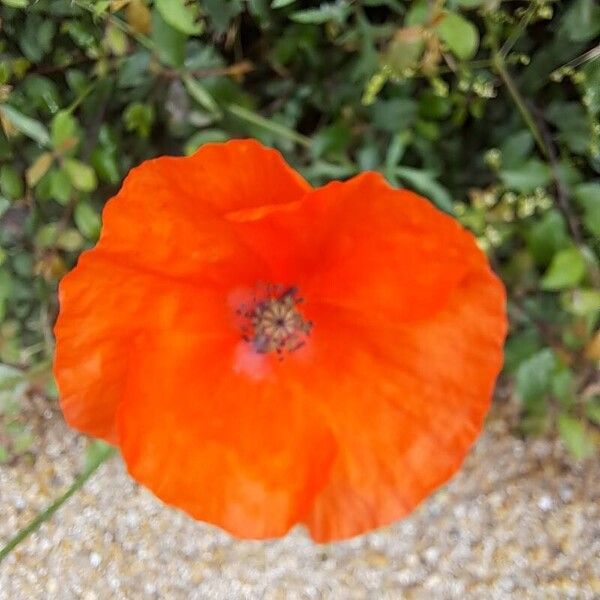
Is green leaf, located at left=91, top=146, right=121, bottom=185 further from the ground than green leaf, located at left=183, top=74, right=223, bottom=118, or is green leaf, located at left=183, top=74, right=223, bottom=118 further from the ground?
green leaf, located at left=183, top=74, right=223, bottom=118

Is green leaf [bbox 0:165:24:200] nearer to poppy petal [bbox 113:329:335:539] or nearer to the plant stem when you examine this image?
poppy petal [bbox 113:329:335:539]

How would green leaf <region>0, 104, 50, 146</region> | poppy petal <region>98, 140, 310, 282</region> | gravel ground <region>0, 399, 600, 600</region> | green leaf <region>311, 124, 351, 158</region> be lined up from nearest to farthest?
poppy petal <region>98, 140, 310, 282</region>
green leaf <region>0, 104, 50, 146</region>
green leaf <region>311, 124, 351, 158</region>
gravel ground <region>0, 399, 600, 600</region>

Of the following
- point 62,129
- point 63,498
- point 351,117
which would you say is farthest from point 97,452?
point 351,117

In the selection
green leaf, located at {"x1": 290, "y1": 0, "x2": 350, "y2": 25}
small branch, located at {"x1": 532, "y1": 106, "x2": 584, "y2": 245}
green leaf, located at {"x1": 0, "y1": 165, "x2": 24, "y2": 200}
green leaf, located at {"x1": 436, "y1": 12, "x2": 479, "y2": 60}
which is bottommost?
green leaf, located at {"x1": 0, "y1": 165, "x2": 24, "y2": 200}

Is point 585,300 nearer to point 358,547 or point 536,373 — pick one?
point 536,373

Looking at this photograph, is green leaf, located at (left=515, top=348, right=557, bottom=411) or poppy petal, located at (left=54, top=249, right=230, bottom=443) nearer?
poppy petal, located at (left=54, top=249, right=230, bottom=443)

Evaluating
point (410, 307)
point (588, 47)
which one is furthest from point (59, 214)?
point (588, 47)

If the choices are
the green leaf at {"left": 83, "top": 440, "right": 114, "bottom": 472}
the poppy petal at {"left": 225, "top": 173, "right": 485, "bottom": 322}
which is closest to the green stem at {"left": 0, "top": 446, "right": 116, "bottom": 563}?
the green leaf at {"left": 83, "top": 440, "right": 114, "bottom": 472}

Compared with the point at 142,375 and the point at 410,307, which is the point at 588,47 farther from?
the point at 142,375
